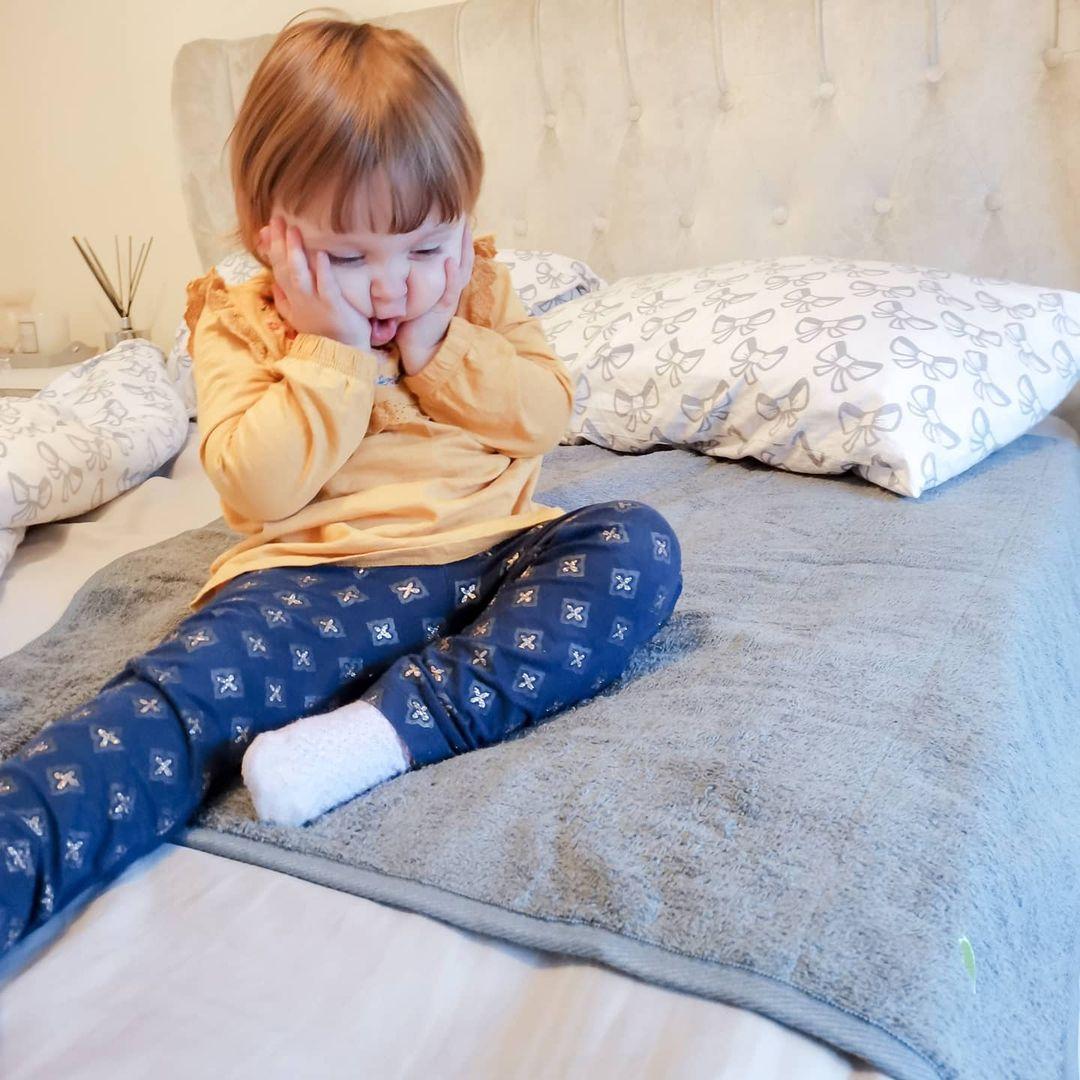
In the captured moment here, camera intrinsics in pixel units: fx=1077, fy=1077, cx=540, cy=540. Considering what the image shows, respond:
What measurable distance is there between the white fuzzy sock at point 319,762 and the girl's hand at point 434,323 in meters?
0.36

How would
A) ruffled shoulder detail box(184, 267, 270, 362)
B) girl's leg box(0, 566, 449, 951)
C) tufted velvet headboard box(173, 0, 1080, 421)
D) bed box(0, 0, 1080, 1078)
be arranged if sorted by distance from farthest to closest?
tufted velvet headboard box(173, 0, 1080, 421), ruffled shoulder detail box(184, 267, 270, 362), girl's leg box(0, 566, 449, 951), bed box(0, 0, 1080, 1078)

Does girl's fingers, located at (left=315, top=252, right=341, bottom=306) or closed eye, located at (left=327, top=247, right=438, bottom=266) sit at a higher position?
closed eye, located at (left=327, top=247, right=438, bottom=266)

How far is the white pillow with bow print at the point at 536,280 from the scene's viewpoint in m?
1.77

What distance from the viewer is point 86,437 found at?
1373 mm

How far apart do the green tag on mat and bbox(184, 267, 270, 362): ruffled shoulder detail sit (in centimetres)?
73

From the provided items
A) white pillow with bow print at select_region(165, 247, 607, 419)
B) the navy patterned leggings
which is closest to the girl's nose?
the navy patterned leggings

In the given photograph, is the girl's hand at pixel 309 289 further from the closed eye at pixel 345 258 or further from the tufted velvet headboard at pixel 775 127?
the tufted velvet headboard at pixel 775 127

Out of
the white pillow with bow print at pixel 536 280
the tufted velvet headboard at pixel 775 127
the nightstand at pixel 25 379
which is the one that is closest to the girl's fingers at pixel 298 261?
the white pillow with bow print at pixel 536 280

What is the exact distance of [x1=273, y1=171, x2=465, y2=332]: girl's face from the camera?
34.4 inches

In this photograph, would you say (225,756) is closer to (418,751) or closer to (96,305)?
(418,751)

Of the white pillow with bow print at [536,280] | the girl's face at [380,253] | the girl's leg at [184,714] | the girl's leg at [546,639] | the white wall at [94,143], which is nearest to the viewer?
the girl's leg at [184,714]

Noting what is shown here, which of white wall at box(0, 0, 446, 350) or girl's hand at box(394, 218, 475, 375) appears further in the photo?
white wall at box(0, 0, 446, 350)

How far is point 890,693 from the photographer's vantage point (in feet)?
2.57

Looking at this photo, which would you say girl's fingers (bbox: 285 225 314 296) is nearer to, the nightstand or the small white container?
the nightstand
